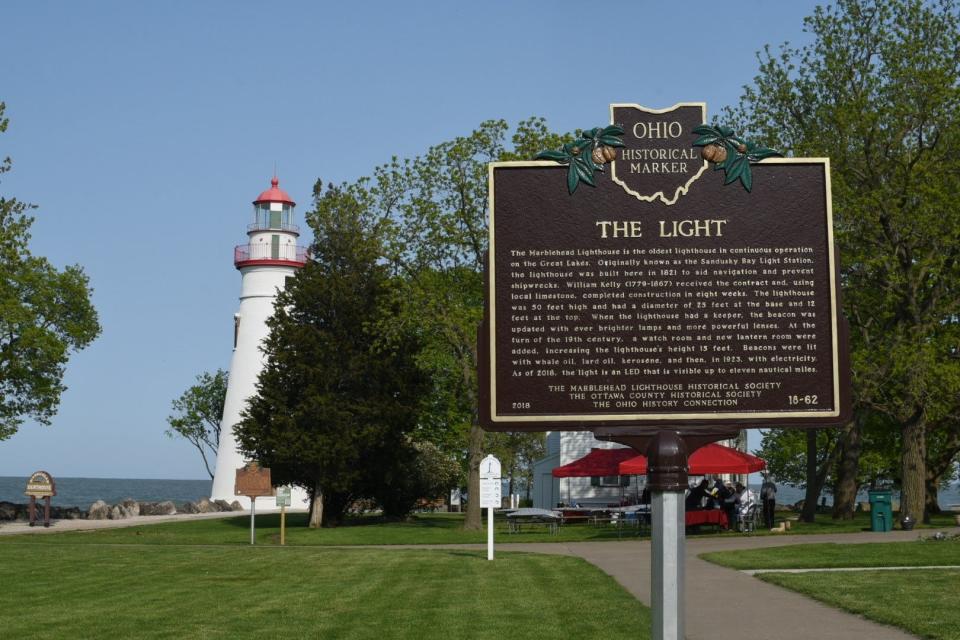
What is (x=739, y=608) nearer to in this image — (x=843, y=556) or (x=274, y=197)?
(x=843, y=556)

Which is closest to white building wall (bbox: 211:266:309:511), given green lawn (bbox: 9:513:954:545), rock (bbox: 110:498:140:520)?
rock (bbox: 110:498:140:520)

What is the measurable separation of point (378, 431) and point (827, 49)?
68.6ft

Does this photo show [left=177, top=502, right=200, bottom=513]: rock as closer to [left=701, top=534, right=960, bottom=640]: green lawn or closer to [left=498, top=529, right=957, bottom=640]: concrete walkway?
[left=498, top=529, right=957, bottom=640]: concrete walkway

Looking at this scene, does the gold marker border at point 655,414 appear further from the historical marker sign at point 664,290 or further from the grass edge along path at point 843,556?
the grass edge along path at point 843,556

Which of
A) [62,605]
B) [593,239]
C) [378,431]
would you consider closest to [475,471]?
[378,431]

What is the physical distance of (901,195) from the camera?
32062 mm

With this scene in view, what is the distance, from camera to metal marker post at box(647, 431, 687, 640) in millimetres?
8195

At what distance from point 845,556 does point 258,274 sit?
46.2m

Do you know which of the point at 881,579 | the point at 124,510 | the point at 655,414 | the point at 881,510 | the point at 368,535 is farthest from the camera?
the point at 124,510

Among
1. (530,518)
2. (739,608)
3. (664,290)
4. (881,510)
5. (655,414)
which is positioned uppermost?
(664,290)

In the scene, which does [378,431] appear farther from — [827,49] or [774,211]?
[774,211]

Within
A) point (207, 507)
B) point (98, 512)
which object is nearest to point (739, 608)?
point (98, 512)

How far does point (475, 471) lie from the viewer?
4012cm

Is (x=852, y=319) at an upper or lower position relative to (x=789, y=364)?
upper
